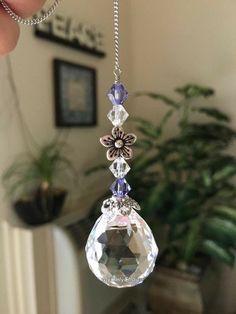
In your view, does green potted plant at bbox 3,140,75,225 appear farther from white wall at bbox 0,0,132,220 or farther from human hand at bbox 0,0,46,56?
human hand at bbox 0,0,46,56

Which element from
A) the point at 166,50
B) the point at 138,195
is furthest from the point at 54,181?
the point at 166,50

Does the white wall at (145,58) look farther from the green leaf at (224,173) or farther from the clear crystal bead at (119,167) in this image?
the clear crystal bead at (119,167)

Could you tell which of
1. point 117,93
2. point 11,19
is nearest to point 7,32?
point 11,19

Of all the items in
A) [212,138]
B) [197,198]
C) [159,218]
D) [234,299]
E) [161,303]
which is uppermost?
[212,138]

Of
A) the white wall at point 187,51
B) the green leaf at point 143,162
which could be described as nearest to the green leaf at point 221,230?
the green leaf at point 143,162

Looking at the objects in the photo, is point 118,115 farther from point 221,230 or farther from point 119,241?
point 221,230

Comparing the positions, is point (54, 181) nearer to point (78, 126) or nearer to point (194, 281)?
point (78, 126)

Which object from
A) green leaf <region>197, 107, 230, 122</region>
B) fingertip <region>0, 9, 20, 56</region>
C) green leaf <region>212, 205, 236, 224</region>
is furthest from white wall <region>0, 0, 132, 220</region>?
fingertip <region>0, 9, 20, 56</region>
